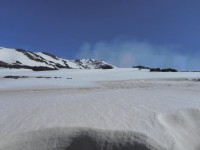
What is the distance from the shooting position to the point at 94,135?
868 centimetres

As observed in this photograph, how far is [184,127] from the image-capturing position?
997 centimetres

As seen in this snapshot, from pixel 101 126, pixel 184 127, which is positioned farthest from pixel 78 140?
pixel 184 127

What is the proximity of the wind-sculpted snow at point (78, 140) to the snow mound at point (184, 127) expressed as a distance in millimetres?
1023

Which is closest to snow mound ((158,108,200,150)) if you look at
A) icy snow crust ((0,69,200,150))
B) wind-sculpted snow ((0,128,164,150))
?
icy snow crust ((0,69,200,150))

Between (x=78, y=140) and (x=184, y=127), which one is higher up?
(x=184, y=127)

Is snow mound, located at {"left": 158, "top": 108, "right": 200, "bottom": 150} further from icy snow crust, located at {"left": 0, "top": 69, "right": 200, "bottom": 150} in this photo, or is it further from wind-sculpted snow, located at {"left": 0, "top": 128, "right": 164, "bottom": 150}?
wind-sculpted snow, located at {"left": 0, "top": 128, "right": 164, "bottom": 150}

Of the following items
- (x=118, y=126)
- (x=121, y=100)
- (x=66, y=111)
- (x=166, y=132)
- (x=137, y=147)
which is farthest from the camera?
(x=121, y=100)

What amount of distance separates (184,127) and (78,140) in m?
3.69

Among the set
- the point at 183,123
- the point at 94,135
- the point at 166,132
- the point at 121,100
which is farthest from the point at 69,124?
the point at 121,100

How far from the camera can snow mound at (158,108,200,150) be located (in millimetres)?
8461

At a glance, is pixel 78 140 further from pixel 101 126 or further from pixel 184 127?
pixel 184 127

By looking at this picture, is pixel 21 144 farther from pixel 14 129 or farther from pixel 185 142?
pixel 185 142

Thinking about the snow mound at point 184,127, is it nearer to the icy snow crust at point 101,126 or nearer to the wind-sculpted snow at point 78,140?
the icy snow crust at point 101,126

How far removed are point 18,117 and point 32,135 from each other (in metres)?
2.18
